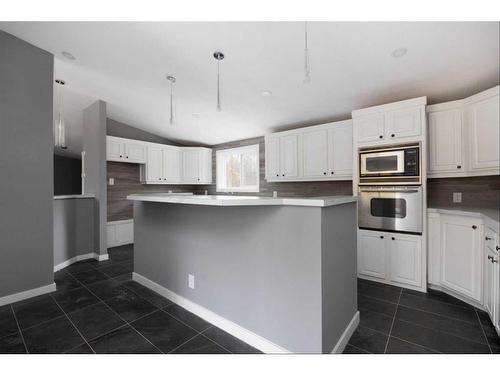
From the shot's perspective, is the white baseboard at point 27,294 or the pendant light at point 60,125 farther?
the pendant light at point 60,125

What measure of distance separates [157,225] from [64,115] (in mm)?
3231

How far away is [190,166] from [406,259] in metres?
4.34

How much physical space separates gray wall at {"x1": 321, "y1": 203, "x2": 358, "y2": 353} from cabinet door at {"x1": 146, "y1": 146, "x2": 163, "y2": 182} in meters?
4.08

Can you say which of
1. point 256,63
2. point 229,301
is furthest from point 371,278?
point 256,63

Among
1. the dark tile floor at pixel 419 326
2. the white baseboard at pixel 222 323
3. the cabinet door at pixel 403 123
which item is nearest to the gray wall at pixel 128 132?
the white baseboard at pixel 222 323

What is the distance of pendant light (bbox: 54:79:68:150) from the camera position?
265cm

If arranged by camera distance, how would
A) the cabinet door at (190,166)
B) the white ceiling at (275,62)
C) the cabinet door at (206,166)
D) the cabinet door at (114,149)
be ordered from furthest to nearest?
the cabinet door at (206,166)
the cabinet door at (190,166)
the cabinet door at (114,149)
the white ceiling at (275,62)

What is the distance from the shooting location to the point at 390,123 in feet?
8.45

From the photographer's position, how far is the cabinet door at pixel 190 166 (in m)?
5.26

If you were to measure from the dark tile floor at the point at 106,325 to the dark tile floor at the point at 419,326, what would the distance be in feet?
3.07

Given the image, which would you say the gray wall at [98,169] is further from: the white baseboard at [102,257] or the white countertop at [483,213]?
the white countertop at [483,213]

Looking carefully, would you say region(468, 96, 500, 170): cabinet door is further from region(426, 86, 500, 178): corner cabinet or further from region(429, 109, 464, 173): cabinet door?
region(429, 109, 464, 173): cabinet door

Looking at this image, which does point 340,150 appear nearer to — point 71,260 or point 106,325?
point 106,325
